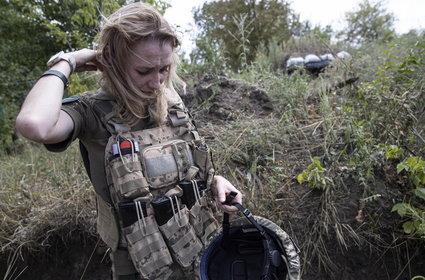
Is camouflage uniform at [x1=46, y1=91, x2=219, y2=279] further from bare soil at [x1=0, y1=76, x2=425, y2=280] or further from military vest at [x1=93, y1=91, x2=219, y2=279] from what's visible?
bare soil at [x1=0, y1=76, x2=425, y2=280]

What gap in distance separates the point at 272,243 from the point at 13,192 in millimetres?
2931

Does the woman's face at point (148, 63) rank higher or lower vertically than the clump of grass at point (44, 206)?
higher

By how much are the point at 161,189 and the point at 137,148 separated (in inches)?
10.1

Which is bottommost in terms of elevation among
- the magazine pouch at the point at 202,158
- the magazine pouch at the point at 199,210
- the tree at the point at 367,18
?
the magazine pouch at the point at 199,210

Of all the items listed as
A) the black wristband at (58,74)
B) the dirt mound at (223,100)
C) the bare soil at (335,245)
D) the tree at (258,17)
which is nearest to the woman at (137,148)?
the black wristband at (58,74)

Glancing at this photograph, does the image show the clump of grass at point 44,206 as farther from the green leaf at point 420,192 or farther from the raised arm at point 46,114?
the green leaf at point 420,192

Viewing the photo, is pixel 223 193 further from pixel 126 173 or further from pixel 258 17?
pixel 258 17

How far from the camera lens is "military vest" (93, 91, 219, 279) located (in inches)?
54.2

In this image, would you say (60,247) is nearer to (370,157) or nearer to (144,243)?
(144,243)

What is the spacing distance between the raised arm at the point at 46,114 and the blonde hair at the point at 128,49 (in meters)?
0.21

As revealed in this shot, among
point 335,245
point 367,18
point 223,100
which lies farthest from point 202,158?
point 367,18

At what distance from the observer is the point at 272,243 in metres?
1.42

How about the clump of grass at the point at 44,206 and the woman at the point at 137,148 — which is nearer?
the woman at the point at 137,148

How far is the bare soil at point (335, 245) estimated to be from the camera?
2.21 metres
